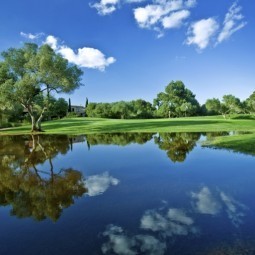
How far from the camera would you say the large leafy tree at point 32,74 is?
31250mm

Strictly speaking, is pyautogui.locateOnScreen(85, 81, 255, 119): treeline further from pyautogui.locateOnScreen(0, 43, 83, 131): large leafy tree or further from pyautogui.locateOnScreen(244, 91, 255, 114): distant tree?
pyautogui.locateOnScreen(0, 43, 83, 131): large leafy tree

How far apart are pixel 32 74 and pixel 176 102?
68220 mm

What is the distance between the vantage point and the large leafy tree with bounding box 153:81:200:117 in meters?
89.1

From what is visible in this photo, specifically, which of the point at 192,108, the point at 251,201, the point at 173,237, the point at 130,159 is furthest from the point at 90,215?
the point at 192,108

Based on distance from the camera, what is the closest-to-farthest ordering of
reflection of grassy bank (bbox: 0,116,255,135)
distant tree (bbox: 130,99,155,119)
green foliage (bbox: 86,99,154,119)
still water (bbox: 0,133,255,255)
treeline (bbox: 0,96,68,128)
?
still water (bbox: 0,133,255,255)
reflection of grassy bank (bbox: 0,116,255,135)
treeline (bbox: 0,96,68,128)
green foliage (bbox: 86,99,154,119)
distant tree (bbox: 130,99,155,119)

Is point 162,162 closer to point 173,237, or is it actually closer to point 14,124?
point 173,237

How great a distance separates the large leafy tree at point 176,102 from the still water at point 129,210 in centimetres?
7852

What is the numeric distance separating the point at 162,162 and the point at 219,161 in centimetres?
248

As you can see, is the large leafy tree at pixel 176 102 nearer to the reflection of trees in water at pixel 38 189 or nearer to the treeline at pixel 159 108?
the treeline at pixel 159 108

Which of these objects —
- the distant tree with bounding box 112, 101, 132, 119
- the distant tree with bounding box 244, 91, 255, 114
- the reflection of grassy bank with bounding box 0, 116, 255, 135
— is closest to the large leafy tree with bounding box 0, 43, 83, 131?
the reflection of grassy bank with bounding box 0, 116, 255, 135

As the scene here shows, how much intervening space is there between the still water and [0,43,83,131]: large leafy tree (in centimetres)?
2220

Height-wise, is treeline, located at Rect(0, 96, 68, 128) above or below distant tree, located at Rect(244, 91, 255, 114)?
below

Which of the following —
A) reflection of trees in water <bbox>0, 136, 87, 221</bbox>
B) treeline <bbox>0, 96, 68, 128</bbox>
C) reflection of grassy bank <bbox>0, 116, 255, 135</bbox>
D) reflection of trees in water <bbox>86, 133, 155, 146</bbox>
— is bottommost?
reflection of trees in water <bbox>0, 136, 87, 221</bbox>

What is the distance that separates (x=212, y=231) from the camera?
507cm
